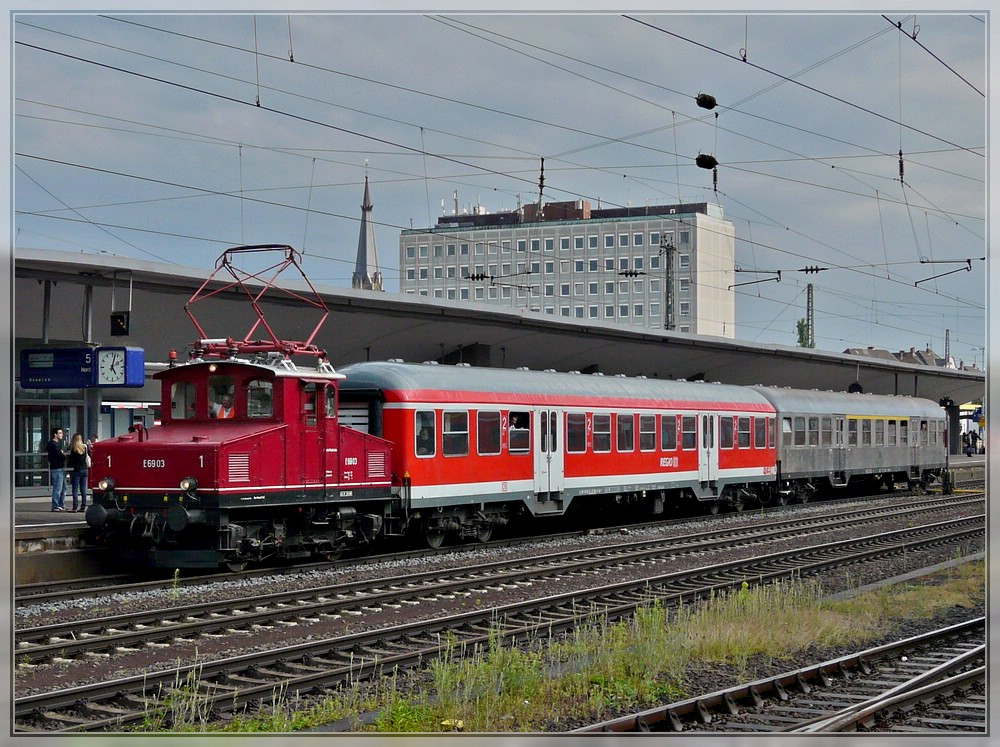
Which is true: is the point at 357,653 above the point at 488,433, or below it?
below

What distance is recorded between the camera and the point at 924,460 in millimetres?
40844

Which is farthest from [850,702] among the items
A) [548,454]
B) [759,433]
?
[759,433]

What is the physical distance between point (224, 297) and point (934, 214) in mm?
14505

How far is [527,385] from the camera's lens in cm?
2281

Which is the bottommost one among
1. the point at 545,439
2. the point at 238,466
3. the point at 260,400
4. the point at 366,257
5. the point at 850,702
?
the point at 850,702

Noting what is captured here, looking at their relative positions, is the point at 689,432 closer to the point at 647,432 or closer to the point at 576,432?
the point at 647,432

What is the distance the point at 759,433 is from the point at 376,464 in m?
15.0

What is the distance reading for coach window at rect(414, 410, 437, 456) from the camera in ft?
64.5

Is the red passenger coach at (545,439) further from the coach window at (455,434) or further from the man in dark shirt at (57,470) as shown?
the man in dark shirt at (57,470)

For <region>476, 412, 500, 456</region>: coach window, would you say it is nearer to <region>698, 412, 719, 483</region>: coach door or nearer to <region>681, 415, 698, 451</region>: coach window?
<region>681, 415, 698, 451</region>: coach window

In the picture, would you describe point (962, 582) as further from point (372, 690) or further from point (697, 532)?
point (372, 690)

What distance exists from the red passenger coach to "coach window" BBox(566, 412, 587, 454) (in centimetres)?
2

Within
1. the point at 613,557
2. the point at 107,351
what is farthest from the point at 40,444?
the point at 613,557

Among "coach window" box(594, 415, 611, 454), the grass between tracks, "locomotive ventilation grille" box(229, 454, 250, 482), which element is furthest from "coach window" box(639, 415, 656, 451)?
"locomotive ventilation grille" box(229, 454, 250, 482)
